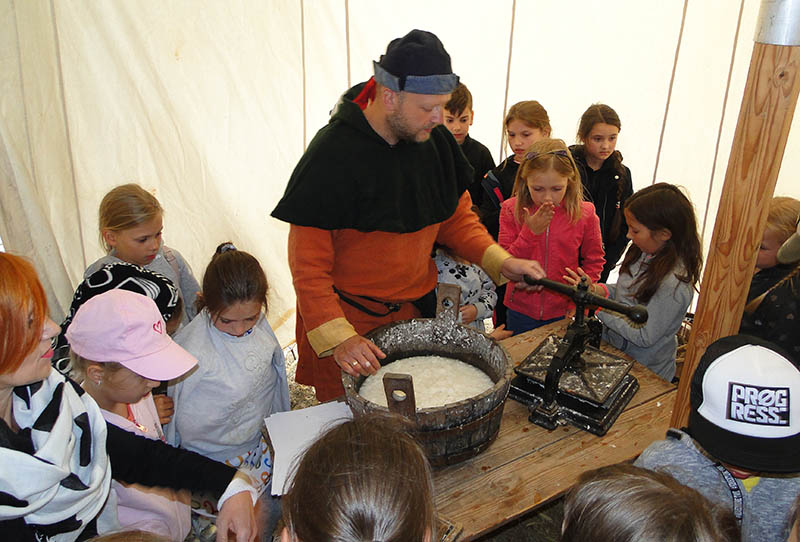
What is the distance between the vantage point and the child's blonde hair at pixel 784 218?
2105mm

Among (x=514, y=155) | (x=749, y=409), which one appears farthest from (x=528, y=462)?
(x=514, y=155)

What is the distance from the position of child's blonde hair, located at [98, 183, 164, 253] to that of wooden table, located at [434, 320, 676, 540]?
153cm

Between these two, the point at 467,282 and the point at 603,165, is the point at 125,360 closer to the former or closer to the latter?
the point at 467,282

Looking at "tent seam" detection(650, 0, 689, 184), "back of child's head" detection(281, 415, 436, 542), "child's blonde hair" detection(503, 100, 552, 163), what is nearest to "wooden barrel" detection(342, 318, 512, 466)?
"back of child's head" detection(281, 415, 436, 542)

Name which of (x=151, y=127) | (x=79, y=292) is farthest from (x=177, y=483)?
(x=151, y=127)

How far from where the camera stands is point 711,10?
11.7 ft

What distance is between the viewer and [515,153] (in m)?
3.14

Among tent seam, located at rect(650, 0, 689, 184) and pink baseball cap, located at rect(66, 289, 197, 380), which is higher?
tent seam, located at rect(650, 0, 689, 184)

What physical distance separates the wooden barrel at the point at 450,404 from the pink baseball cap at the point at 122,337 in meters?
0.46

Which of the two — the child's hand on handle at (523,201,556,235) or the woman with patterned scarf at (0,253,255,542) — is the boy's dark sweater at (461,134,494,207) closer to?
the child's hand on handle at (523,201,556,235)

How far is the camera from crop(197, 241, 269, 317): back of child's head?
178cm

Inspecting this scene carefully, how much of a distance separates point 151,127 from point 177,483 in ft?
6.69

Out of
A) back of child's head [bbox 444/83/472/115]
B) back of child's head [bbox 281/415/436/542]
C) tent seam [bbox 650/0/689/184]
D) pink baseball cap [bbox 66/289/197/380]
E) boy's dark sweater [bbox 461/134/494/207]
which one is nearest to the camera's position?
back of child's head [bbox 281/415/436/542]

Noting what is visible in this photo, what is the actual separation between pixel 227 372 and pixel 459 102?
185 cm
